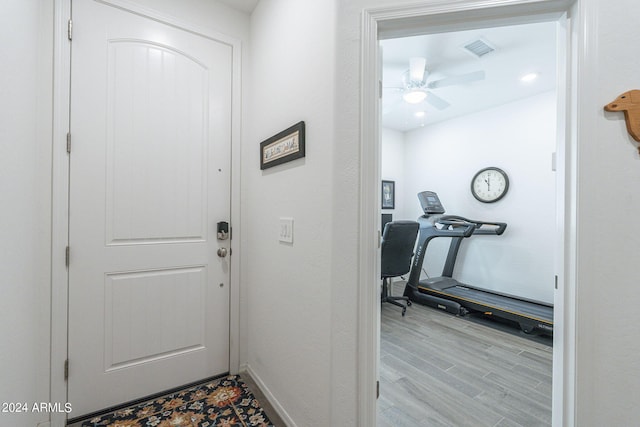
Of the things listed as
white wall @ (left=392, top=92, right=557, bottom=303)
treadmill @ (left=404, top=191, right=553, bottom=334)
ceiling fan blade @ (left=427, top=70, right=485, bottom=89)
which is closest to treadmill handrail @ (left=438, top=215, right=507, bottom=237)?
treadmill @ (left=404, top=191, right=553, bottom=334)

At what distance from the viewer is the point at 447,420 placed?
158 centimetres

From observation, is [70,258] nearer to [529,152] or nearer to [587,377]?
[587,377]

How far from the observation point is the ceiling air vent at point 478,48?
2.24 m

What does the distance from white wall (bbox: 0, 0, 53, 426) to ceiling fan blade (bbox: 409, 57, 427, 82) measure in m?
2.60

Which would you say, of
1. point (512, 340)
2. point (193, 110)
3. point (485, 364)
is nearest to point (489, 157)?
point (512, 340)

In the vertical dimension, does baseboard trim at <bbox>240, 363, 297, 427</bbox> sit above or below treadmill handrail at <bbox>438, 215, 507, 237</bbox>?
below

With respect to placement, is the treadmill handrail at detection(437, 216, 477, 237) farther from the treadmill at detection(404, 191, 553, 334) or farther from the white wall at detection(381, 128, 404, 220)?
the white wall at detection(381, 128, 404, 220)

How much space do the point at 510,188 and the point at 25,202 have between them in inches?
179

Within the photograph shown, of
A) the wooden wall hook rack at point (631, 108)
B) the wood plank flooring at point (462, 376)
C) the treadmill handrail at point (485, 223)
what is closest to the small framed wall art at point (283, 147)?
the wooden wall hook rack at point (631, 108)

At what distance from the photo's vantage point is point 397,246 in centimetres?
329

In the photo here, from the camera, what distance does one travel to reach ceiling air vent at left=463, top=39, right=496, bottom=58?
2.24 meters

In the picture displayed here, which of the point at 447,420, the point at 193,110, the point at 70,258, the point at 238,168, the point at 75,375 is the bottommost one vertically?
the point at 447,420

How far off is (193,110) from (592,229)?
2.17 metres

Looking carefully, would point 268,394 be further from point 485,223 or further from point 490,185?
point 490,185
